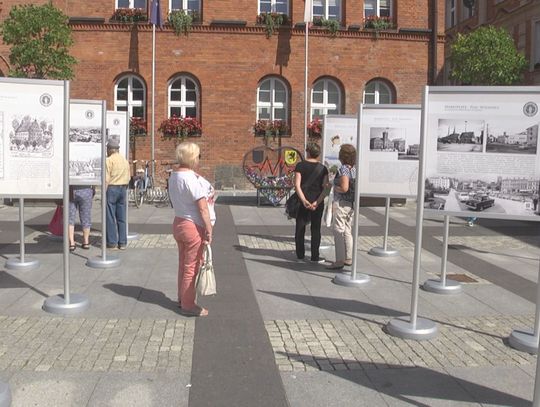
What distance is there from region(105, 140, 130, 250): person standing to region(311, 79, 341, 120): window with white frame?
41.7ft

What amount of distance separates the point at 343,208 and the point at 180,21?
1388 centimetres

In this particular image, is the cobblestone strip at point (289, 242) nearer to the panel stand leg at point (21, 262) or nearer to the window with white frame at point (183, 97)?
the panel stand leg at point (21, 262)

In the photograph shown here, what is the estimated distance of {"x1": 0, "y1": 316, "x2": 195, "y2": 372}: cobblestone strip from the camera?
15.3 feet

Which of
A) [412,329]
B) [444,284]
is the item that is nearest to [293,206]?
[444,284]

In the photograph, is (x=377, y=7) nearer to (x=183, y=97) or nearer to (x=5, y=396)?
(x=183, y=97)

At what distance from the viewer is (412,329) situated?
18.1 ft

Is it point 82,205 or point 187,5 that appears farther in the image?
point 187,5

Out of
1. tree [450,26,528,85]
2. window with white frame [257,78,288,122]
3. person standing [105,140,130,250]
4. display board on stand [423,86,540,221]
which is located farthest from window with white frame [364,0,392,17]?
display board on stand [423,86,540,221]

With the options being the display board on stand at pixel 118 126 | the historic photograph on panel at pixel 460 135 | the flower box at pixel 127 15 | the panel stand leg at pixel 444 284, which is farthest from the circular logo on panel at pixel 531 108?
the flower box at pixel 127 15

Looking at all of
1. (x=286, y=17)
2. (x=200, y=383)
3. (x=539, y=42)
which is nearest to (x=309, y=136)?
(x=286, y=17)

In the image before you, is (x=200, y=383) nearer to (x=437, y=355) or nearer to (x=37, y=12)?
(x=437, y=355)

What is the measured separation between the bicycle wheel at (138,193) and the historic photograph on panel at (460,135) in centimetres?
1189

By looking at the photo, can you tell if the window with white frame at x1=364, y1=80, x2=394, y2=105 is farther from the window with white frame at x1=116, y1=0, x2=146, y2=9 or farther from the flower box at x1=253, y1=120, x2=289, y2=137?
the window with white frame at x1=116, y1=0, x2=146, y2=9

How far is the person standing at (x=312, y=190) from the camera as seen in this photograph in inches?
342
